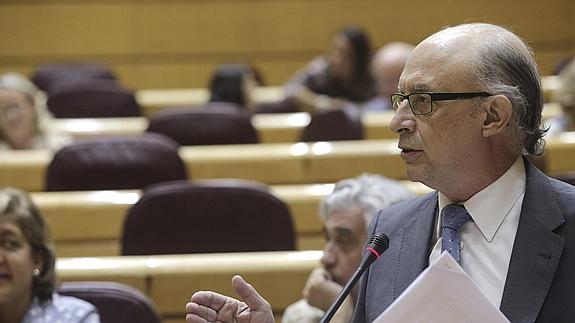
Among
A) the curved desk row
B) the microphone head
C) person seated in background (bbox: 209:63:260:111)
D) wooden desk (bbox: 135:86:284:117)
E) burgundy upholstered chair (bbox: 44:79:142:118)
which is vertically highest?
the microphone head

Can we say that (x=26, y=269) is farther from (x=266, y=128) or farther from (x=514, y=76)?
(x=266, y=128)

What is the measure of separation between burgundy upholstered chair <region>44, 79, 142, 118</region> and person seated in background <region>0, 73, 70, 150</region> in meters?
1.05

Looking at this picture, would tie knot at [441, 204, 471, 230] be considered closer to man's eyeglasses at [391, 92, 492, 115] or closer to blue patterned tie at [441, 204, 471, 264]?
blue patterned tie at [441, 204, 471, 264]

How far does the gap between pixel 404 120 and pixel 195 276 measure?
1.24 meters

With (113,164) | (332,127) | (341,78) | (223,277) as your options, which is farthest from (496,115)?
(341,78)

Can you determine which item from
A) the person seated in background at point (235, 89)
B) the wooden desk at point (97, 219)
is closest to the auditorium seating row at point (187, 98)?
the person seated in background at point (235, 89)

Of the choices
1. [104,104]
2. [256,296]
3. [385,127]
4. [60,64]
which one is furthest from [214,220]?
[60,64]

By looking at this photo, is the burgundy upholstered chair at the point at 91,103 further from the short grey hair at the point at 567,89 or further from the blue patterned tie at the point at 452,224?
the blue patterned tie at the point at 452,224

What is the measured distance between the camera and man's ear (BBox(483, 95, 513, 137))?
1412 millimetres

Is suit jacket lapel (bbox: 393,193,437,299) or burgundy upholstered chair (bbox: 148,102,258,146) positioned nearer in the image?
suit jacket lapel (bbox: 393,193,437,299)

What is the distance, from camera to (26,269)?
2256 mm

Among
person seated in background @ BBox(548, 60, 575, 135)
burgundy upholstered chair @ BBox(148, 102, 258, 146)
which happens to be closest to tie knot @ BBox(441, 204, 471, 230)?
person seated in background @ BBox(548, 60, 575, 135)

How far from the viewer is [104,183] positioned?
3.54 meters

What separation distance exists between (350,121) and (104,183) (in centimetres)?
137
